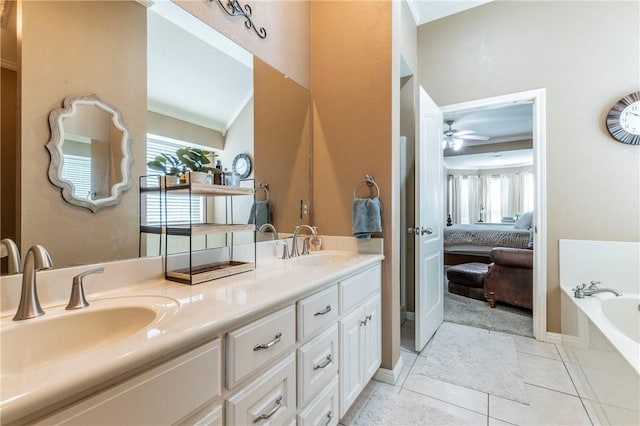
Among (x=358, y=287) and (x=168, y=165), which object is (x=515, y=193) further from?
(x=168, y=165)

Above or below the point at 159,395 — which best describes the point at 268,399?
below

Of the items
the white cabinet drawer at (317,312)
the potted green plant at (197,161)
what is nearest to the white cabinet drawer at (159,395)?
the white cabinet drawer at (317,312)

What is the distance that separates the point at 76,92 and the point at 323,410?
1.59 metres

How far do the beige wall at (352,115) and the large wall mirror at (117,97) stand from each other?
53 cm

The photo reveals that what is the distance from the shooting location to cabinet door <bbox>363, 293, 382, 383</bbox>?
1.69 m

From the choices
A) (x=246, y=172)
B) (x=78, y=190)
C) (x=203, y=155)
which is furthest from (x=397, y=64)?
(x=78, y=190)

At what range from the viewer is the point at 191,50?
1442 millimetres

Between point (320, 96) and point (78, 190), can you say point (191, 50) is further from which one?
point (320, 96)

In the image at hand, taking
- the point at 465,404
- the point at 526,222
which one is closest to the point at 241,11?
the point at 465,404

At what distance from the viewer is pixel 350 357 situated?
4.99 feet

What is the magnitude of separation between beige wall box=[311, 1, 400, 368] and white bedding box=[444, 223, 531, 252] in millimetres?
4137

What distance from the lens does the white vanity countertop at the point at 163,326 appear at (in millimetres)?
499

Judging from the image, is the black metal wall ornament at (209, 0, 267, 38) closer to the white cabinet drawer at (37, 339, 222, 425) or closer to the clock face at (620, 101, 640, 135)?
the white cabinet drawer at (37, 339, 222, 425)

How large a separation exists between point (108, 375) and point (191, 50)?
4.72 feet
